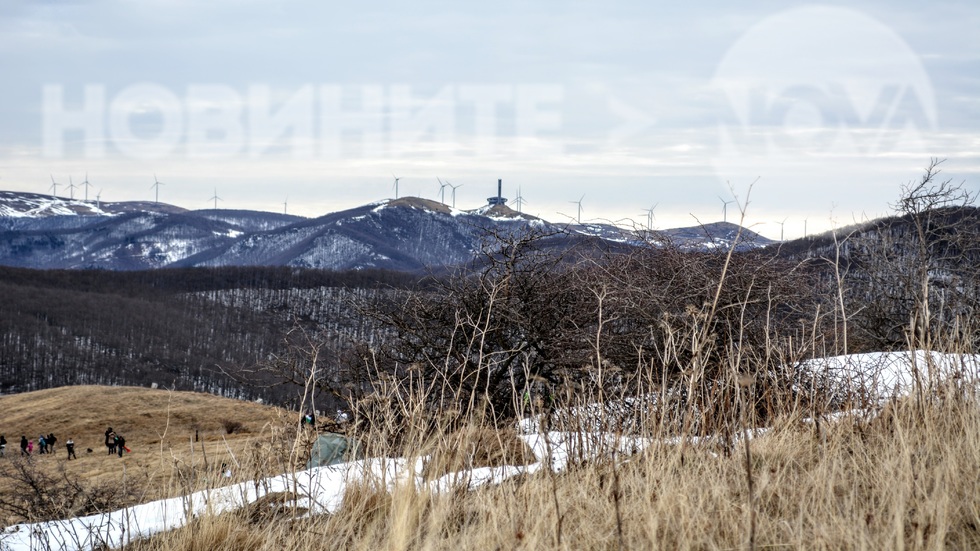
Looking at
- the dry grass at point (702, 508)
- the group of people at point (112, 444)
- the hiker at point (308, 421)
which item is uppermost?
the dry grass at point (702, 508)

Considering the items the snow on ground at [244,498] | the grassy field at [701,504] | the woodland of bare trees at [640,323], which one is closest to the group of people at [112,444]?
the woodland of bare trees at [640,323]

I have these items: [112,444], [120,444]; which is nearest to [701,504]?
[120,444]

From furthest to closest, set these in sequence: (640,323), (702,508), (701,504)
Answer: (640,323), (702,508), (701,504)

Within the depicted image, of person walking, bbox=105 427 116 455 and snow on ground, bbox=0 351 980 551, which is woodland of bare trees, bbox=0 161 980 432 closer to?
snow on ground, bbox=0 351 980 551

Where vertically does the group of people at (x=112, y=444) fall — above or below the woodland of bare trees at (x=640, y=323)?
below

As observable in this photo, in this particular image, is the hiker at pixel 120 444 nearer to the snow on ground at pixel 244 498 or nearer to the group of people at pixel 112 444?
the group of people at pixel 112 444

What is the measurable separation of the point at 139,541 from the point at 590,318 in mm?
7707

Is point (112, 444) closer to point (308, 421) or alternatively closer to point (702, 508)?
point (308, 421)

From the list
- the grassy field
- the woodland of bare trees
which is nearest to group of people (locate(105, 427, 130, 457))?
the woodland of bare trees

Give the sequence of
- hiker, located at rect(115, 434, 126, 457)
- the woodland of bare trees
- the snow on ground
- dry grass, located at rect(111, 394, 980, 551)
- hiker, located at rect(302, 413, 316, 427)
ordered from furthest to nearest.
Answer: hiker, located at rect(115, 434, 126, 457) → hiker, located at rect(302, 413, 316, 427) → the woodland of bare trees → the snow on ground → dry grass, located at rect(111, 394, 980, 551)

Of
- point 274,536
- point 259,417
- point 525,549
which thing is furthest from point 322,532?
point 259,417

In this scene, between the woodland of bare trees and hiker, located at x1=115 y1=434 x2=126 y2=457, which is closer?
the woodland of bare trees

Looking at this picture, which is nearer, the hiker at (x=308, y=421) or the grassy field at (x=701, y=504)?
the grassy field at (x=701, y=504)

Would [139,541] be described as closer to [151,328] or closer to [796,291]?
[796,291]
